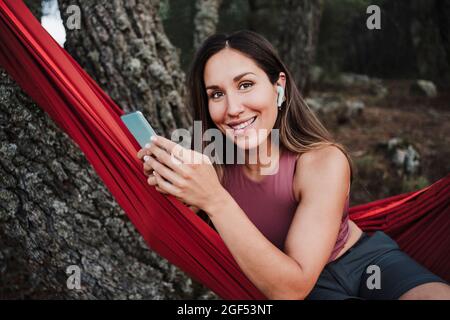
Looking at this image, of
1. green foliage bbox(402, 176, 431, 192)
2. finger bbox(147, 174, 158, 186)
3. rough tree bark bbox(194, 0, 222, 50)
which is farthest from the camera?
rough tree bark bbox(194, 0, 222, 50)

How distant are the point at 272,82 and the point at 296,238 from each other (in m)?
0.51

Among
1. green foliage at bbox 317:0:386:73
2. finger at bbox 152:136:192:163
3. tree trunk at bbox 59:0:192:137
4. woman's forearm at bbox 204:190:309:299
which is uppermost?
green foliage at bbox 317:0:386:73

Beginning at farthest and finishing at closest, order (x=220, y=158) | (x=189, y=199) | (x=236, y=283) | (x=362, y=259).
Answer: (x=220, y=158) → (x=362, y=259) → (x=236, y=283) → (x=189, y=199)

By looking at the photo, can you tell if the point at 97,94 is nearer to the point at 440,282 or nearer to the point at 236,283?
the point at 236,283

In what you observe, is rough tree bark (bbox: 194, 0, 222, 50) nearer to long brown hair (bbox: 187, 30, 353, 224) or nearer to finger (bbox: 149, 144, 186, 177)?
long brown hair (bbox: 187, 30, 353, 224)

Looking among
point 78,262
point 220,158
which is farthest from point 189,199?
point 78,262

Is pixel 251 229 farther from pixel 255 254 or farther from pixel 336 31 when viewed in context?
pixel 336 31

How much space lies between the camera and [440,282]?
5.00 feet

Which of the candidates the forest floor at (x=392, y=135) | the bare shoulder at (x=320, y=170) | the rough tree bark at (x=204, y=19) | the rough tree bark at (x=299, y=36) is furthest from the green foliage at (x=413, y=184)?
the bare shoulder at (x=320, y=170)

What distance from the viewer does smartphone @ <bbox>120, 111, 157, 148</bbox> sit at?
1.40 meters

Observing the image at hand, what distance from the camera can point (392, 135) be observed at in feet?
22.0

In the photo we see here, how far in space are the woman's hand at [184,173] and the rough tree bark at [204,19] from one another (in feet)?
14.6

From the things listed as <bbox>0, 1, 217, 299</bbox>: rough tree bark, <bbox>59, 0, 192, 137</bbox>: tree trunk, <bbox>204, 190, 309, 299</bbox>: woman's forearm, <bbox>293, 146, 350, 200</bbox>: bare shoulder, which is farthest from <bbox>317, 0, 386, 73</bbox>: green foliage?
<bbox>204, 190, 309, 299</bbox>: woman's forearm

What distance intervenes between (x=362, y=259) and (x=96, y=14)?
1504 millimetres
